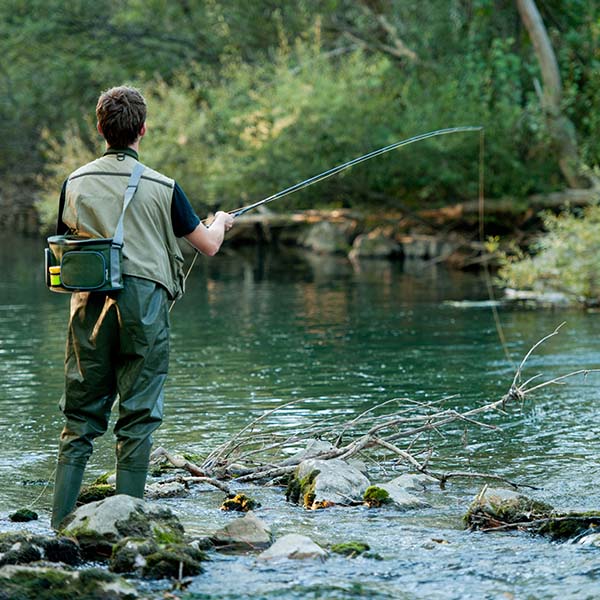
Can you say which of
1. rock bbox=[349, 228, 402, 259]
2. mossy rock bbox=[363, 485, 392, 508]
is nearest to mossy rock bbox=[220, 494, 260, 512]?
mossy rock bbox=[363, 485, 392, 508]

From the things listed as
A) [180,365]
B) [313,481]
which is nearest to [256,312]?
[180,365]

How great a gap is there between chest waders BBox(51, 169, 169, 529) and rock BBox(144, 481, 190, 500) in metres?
0.92

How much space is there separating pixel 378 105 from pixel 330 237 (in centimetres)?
727

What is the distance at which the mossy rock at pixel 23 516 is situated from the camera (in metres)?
5.55

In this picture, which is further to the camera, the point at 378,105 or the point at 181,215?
the point at 378,105

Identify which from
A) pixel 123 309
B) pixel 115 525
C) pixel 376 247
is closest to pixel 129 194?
pixel 123 309

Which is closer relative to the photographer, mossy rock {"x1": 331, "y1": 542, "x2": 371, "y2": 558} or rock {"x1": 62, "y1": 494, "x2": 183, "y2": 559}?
rock {"x1": 62, "y1": 494, "x2": 183, "y2": 559}

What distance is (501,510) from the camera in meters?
5.49

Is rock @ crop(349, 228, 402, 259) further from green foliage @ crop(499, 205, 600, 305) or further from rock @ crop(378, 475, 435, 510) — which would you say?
rock @ crop(378, 475, 435, 510)

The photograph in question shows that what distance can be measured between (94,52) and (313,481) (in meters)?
27.5

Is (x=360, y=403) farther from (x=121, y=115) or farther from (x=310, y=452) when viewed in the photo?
(x=121, y=115)

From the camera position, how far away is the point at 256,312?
16.7m

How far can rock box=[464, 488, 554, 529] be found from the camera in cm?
545

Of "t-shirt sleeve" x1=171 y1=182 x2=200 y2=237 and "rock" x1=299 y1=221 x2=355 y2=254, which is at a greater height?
"t-shirt sleeve" x1=171 y1=182 x2=200 y2=237
